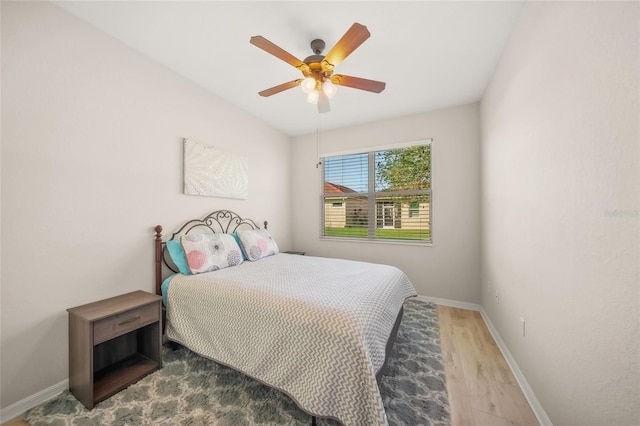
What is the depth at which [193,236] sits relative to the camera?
2346 millimetres

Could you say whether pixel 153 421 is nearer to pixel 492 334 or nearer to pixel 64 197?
pixel 64 197

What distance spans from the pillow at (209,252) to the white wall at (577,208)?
100 inches

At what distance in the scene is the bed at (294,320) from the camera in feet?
4.13

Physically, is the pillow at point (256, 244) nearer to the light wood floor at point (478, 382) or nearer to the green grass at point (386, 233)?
the green grass at point (386, 233)

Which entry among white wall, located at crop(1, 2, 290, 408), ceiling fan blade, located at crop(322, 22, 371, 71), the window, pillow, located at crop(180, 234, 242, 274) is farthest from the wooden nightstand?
the window

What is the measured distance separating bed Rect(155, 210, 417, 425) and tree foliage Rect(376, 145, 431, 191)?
1.61 metres

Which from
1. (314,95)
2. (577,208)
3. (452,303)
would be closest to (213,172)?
(314,95)

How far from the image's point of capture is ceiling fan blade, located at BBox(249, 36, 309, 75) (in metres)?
1.53

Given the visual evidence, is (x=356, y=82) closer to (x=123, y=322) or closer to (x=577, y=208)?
(x=577, y=208)

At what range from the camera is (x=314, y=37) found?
1.92 m

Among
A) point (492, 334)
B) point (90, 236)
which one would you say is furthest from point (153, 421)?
point (492, 334)

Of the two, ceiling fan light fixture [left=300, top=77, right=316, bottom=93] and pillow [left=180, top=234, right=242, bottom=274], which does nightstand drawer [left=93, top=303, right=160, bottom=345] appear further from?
ceiling fan light fixture [left=300, top=77, right=316, bottom=93]

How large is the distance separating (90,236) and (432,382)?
9.30ft

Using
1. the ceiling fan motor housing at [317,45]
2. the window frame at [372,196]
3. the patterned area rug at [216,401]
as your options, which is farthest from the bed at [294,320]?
the ceiling fan motor housing at [317,45]
